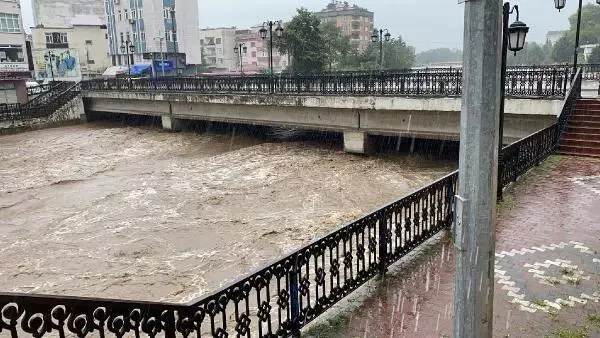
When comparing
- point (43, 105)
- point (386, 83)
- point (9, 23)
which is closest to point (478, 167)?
point (386, 83)

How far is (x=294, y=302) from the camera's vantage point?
4.88 m

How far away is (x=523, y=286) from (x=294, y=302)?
126 inches

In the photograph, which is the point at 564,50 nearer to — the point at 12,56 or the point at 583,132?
the point at 583,132

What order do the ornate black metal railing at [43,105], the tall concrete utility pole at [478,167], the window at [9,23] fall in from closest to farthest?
1. the tall concrete utility pole at [478,167]
2. the ornate black metal railing at [43,105]
3. the window at [9,23]

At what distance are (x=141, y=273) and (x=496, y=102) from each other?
8805mm

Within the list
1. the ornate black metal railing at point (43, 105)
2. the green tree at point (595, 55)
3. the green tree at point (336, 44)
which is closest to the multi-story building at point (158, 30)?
the green tree at point (336, 44)

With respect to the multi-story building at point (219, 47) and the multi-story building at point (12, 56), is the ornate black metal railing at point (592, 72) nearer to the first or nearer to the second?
the multi-story building at point (12, 56)

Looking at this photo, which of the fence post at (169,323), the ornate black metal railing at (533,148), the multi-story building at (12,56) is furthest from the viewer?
the multi-story building at (12,56)

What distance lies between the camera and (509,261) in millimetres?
6844

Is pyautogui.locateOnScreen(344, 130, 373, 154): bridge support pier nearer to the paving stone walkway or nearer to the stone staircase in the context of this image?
the stone staircase

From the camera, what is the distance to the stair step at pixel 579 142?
43.8ft

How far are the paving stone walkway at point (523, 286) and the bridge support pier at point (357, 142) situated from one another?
11.1 m

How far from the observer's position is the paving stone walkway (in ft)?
16.8

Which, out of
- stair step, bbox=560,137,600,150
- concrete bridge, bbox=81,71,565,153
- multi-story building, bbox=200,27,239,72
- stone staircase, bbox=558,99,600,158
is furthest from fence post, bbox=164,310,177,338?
multi-story building, bbox=200,27,239,72
